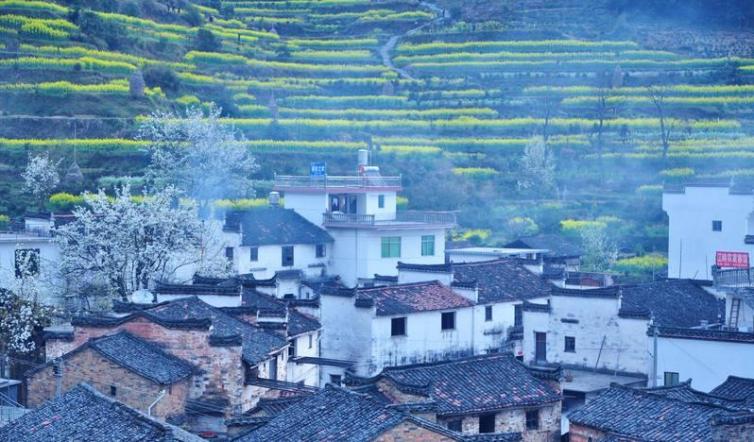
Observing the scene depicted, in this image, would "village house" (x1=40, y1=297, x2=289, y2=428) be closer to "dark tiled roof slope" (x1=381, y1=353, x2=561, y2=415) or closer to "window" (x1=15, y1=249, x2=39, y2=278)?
"dark tiled roof slope" (x1=381, y1=353, x2=561, y2=415)

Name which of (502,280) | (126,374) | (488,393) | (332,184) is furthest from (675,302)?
(332,184)

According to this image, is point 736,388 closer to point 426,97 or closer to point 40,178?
point 40,178

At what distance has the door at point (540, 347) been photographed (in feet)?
130

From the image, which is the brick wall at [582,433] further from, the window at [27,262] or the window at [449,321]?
the window at [27,262]

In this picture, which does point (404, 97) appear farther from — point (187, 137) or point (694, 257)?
point (694, 257)

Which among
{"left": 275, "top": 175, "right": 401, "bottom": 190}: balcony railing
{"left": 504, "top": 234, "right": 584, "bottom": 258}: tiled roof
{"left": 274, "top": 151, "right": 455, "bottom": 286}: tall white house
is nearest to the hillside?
{"left": 504, "top": 234, "right": 584, "bottom": 258}: tiled roof

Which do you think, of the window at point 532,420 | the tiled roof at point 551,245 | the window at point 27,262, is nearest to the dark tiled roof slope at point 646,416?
the window at point 532,420

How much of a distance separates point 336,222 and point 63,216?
9727mm

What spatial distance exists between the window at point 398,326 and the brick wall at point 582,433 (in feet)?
40.1

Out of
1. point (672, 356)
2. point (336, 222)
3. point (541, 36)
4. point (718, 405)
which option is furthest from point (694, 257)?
point (541, 36)

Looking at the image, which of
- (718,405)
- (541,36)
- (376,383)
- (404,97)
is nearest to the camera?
(718,405)

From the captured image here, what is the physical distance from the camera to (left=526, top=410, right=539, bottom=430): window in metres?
30.6

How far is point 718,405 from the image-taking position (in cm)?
2573

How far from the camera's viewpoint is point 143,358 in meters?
30.3
